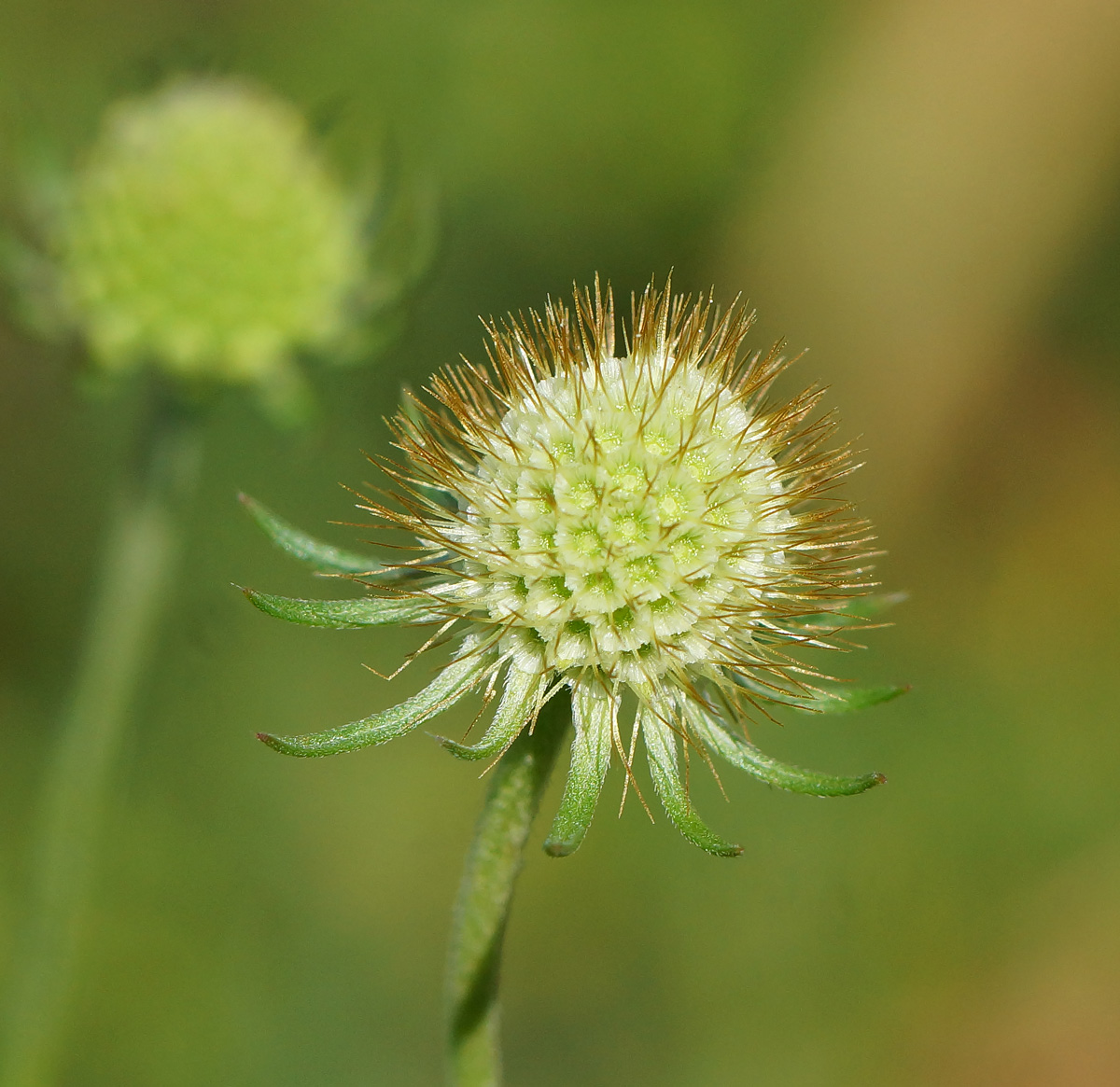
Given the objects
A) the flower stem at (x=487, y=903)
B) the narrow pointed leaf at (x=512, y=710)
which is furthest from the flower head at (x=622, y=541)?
the flower stem at (x=487, y=903)

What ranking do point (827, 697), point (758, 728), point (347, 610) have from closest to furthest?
point (347, 610)
point (827, 697)
point (758, 728)

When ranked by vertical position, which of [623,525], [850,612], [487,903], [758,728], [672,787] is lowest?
[487,903]

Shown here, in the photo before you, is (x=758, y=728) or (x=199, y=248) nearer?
(x=199, y=248)

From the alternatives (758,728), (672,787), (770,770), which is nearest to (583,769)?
(672,787)

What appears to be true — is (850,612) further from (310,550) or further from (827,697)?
(310,550)

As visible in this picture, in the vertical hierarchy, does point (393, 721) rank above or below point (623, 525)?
below

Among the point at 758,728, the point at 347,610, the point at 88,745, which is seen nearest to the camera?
the point at 347,610

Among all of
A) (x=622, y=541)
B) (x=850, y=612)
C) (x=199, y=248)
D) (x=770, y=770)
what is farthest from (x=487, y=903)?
(x=199, y=248)
